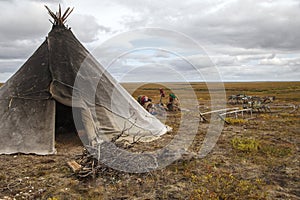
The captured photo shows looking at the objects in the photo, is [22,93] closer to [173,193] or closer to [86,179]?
[86,179]

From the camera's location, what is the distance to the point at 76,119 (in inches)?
316

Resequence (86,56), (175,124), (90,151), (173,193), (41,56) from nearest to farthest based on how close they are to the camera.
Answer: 1. (173,193)
2. (90,151)
3. (41,56)
4. (86,56)
5. (175,124)

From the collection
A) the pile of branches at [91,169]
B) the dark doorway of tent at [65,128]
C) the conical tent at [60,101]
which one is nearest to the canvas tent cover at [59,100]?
the conical tent at [60,101]

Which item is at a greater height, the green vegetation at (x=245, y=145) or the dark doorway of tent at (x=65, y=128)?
the dark doorway of tent at (x=65, y=128)

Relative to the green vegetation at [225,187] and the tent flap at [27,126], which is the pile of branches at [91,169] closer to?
the tent flap at [27,126]

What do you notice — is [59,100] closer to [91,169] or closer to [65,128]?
[65,128]

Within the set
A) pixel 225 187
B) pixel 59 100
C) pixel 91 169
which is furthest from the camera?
pixel 59 100

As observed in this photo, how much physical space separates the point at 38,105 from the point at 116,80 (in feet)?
10.7

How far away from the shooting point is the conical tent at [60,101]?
7.56 meters

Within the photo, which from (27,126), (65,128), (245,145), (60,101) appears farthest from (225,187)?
(65,128)

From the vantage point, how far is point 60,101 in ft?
26.3

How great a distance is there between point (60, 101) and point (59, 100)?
4 centimetres

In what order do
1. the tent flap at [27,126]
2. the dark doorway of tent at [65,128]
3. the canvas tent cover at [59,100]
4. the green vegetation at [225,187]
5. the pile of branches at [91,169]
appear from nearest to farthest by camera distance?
the green vegetation at [225,187] → the pile of branches at [91,169] → the tent flap at [27,126] → the canvas tent cover at [59,100] → the dark doorway of tent at [65,128]

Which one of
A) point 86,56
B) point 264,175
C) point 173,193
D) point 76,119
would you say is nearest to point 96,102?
point 76,119
